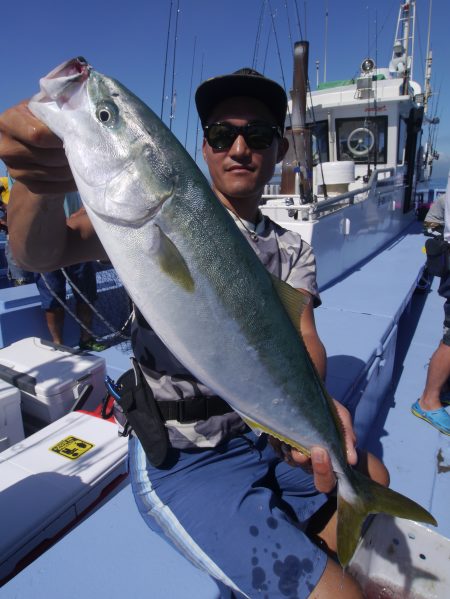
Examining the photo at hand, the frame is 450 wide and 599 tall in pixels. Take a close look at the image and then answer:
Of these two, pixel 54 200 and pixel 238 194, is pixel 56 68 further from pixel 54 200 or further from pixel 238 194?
pixel 238 194

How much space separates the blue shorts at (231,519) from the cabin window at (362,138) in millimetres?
10838

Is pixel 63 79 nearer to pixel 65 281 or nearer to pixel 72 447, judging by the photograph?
pixel 72 447

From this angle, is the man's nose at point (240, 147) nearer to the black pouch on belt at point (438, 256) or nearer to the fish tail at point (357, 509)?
the fish tail at point (357, 509)

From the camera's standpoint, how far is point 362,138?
11023 mm

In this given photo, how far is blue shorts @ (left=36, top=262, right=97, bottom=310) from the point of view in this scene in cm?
426

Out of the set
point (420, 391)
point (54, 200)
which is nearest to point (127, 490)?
point (54, 200)

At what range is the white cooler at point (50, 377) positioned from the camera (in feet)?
9.11

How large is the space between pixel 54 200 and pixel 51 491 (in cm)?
136

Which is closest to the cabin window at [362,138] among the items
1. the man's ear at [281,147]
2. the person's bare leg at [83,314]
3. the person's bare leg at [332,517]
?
the person's bare leg at [83,314]

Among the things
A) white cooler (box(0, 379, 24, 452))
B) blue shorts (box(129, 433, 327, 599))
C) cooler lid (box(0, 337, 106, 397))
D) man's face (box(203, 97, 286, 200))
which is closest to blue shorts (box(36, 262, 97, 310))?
cooler lid (box(0, 337, 106, 397))

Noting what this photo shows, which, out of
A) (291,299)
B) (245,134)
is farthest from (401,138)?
(291,299)

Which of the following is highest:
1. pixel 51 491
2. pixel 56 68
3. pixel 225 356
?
pixel 56 68

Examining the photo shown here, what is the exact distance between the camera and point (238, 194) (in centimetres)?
200

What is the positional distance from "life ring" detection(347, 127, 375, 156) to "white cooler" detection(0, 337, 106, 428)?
10330 millimetres
